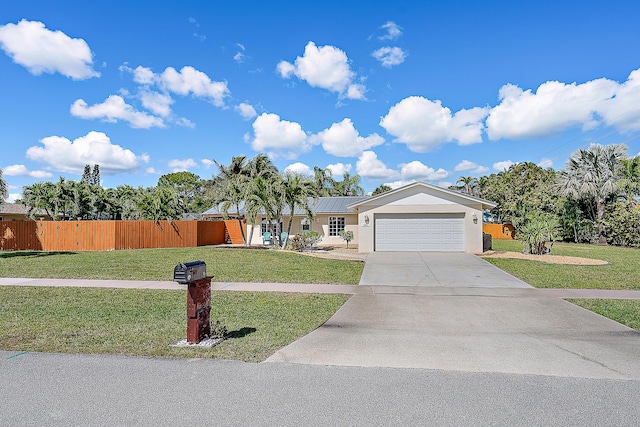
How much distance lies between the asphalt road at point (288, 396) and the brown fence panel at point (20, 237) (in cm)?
2306

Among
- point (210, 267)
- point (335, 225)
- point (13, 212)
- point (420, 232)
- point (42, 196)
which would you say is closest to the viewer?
point (210, 267)

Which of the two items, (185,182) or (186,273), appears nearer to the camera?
(186,273)

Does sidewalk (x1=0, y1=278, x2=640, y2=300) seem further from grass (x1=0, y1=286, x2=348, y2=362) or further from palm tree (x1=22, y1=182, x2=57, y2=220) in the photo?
palm tree (x1=22, y1=182, x2=57, y2=220)

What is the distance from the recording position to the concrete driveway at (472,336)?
189 inches

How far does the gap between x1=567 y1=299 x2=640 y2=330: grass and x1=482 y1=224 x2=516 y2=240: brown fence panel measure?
2920 centimetres

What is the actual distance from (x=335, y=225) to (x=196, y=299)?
75.5 ft

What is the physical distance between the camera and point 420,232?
70.8ft

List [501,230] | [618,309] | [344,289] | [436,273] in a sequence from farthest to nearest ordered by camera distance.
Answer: [501,230]
[436,273]
[344,289]
[618,309]

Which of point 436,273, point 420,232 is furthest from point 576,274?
point 420,232

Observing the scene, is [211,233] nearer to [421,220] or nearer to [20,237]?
[20,237]

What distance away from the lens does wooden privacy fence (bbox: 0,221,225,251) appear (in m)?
22.9

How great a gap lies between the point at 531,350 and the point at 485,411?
2226mm

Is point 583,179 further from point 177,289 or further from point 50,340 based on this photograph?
point 50,340

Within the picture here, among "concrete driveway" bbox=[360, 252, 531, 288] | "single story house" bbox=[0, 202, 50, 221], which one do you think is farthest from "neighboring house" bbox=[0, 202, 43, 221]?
"concrete driveway" bbox=[360, 252, 531, 288]
